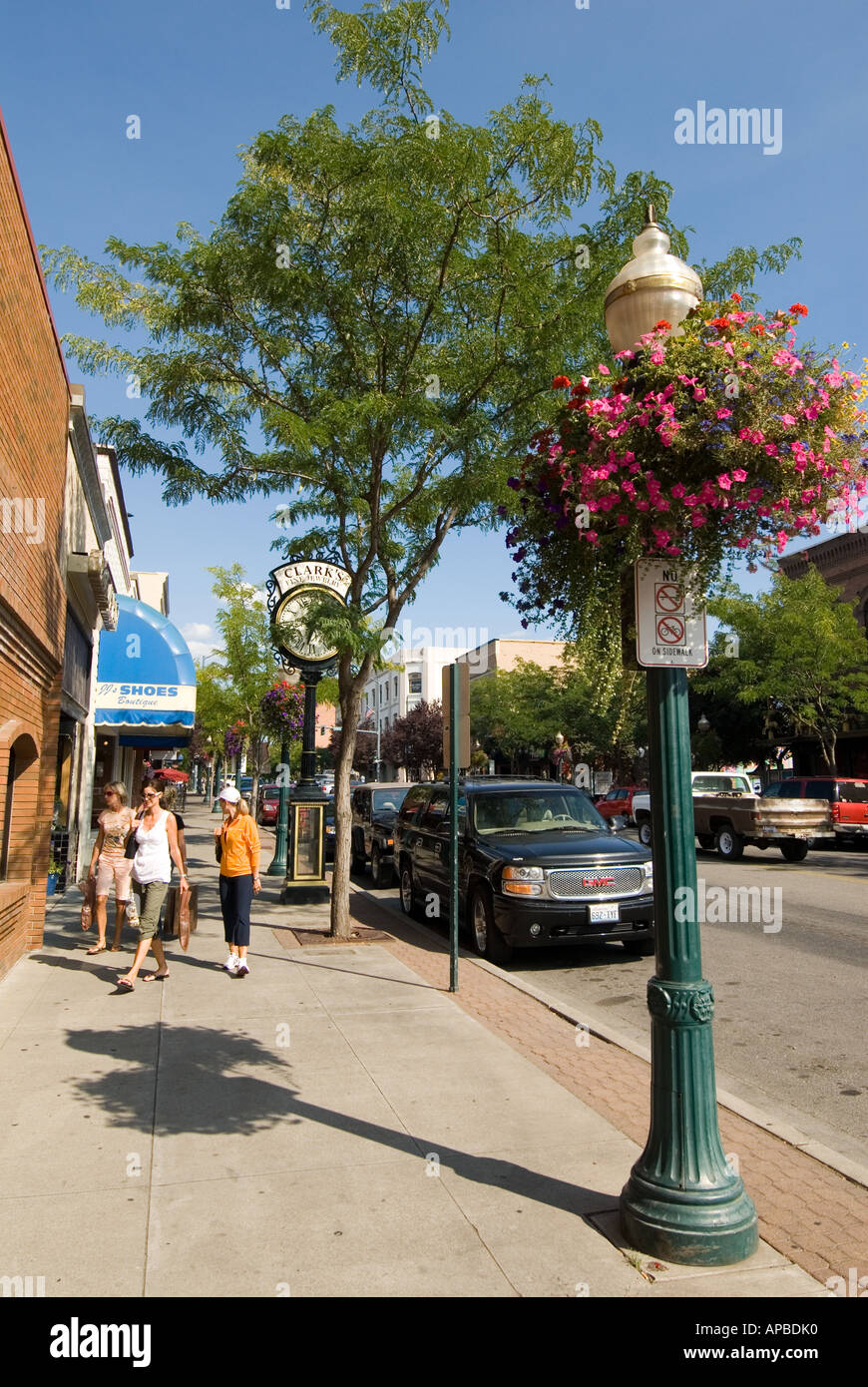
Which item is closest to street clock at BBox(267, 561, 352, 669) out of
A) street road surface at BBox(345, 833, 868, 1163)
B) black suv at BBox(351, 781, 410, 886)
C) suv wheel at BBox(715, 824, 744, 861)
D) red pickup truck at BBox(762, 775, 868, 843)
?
street road surface at BBox(345, 833, 868, 1163)

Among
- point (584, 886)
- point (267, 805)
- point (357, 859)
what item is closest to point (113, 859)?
point (584, 886)

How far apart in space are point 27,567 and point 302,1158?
5.75 metres

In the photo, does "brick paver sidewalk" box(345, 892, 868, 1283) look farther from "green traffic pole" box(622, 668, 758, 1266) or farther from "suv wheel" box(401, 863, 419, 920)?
"suv wheel" box(401, 863, 419, 920)

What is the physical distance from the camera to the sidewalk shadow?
4379mm

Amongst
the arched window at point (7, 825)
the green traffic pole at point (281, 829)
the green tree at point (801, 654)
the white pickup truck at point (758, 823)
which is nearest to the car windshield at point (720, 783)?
the white pickup truck at point (758, 823)

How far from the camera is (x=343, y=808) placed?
10.5 m

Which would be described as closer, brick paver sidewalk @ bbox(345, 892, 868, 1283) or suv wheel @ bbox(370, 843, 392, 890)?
brick paver sidewalk @ bbox(345, 892, 868, 1283)

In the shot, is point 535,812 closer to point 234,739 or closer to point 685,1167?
point 685,1167

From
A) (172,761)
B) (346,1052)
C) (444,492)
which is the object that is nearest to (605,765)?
(172,761)

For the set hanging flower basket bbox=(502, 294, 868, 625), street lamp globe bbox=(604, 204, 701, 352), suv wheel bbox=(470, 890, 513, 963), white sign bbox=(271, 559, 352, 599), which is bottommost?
suv wheel bbox=(470, 890, 513, 963)

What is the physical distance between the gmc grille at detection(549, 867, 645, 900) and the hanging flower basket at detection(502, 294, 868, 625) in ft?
18.9

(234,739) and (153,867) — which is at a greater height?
(234,739)

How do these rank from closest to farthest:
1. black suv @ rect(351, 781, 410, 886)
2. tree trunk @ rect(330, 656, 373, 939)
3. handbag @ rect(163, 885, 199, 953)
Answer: handbag @ rect(163, 885, 199, 953), tree trunk @ rect(330, 656, 373, 939), black suv @ rect(351, 781, 410, 886)

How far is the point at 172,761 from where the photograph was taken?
5012 cm
